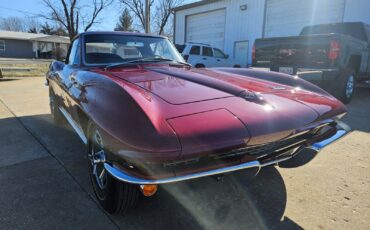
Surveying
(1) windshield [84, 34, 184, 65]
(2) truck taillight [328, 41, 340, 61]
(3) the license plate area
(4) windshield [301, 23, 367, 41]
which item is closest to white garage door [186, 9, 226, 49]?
(4) windshield [301, 23, 367, 41]

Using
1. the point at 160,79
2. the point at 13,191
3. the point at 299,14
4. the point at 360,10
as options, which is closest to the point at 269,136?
the point at 160,79

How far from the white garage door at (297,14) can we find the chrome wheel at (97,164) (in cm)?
1254

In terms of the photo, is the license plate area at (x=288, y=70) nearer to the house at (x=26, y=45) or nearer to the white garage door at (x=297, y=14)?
the white garage door at (x=297, y=14)

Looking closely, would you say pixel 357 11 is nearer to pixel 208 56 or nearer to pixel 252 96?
pixel 208 56

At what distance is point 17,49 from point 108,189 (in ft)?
168

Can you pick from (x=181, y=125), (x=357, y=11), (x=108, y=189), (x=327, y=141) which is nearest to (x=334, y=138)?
(x=327, y=141)

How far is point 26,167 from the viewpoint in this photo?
3090 millimetres

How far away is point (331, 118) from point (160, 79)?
A: 1478 mm

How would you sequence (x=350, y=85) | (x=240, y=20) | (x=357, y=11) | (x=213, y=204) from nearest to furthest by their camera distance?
(x=213, y=204) < (x=350, y=85) < (x=357, y=11) < (x=240, y=20)

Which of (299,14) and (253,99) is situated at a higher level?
(299,14)

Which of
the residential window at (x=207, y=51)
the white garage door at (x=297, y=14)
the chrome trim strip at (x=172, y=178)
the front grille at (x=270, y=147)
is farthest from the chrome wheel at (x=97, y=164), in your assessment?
the white garage door at (x=297, y=14)

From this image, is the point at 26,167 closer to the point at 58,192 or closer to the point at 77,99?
the point at 58,192

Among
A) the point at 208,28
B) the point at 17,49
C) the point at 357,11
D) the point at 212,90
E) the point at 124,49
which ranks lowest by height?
the point at 212,90

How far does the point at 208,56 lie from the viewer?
40.9 ft
